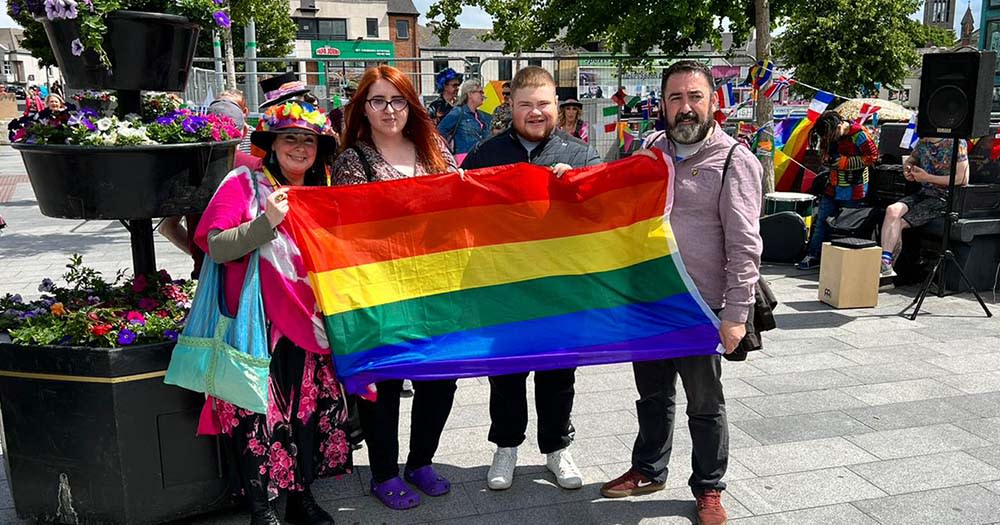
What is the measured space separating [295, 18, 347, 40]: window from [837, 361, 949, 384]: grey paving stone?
70.8m

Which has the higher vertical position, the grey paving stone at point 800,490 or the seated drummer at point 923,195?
the seated drummer at point 923,195

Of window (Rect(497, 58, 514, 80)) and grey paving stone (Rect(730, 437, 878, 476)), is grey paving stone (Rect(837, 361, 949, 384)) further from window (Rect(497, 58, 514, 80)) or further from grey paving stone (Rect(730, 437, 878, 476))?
window (Rect(497, 58, 514, 80))

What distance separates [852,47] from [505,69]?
1687 centimetres

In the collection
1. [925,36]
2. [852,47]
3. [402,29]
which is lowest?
[852,47]

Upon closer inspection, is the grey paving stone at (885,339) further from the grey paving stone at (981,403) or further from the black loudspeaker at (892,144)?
the black loudspeaker at (892,144)

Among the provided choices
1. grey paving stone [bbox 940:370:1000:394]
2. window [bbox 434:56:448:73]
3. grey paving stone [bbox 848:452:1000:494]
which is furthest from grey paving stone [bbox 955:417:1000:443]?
window [bbox 434:56:448:73]

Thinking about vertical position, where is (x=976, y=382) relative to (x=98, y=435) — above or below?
below

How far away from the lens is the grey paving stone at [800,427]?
452cm

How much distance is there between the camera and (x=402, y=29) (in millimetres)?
78438

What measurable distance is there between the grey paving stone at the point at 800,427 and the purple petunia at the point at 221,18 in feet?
11.3

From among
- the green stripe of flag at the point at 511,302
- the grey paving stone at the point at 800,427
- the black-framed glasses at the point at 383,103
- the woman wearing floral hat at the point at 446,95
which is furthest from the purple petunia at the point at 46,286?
the woman wearing floral hat at the point at 446,95

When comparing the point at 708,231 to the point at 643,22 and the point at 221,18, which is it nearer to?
the point at 221,18

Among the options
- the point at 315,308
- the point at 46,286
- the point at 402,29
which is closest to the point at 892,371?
the point at 315,308

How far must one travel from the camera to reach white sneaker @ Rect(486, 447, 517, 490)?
3893 millimetres
